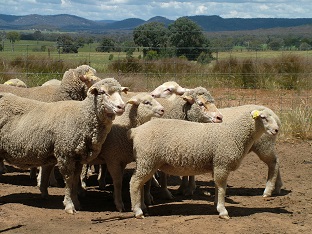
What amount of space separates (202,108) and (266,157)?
1.28 m

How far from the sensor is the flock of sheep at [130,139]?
25.3 feet

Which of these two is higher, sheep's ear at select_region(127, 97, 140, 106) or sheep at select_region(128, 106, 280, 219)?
sheep's ear at select_region(127, 97, 140, 106)

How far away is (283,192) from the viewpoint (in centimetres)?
923

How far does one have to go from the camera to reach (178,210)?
8172 mm

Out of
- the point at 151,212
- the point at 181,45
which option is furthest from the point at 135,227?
the point at 181,45

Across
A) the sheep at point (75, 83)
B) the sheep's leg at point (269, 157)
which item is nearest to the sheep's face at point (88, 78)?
the sheep at point (75, 83)

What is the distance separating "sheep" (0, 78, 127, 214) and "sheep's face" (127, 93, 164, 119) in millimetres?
508

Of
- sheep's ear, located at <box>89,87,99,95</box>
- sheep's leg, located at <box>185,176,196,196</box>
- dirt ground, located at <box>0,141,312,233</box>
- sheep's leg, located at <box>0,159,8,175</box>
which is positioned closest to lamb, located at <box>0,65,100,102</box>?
sheep's leg, located at <box>0,159,8,175</box>

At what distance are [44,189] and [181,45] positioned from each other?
19258mm

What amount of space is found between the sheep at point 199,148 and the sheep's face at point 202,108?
0.85 metres

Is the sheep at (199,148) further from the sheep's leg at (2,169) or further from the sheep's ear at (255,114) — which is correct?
the sheep's leg at (2,169)

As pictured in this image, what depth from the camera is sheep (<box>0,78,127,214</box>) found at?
7.86 meters

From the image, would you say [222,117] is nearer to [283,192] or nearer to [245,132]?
[245,132]

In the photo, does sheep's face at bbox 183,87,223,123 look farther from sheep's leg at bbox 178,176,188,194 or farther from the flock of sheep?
sheep's leg at bbox 178,176,188,194
